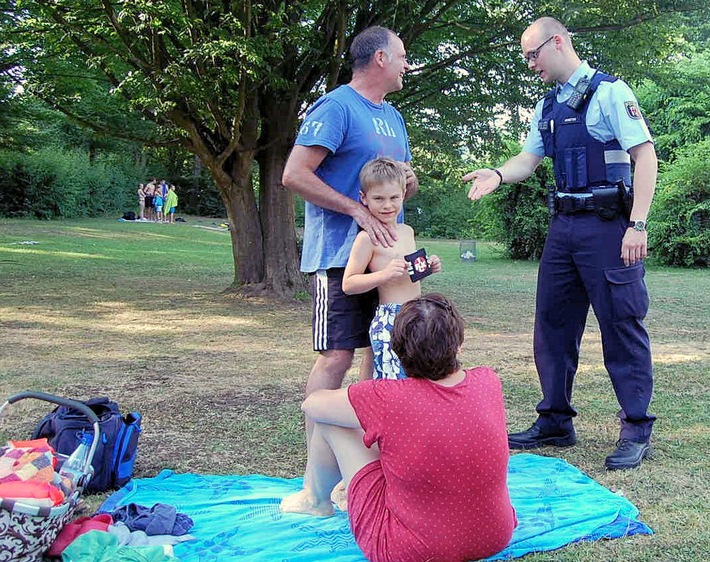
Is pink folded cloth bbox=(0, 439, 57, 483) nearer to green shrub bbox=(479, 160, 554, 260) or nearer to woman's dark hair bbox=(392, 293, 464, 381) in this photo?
woman's dark hair bbox=(392, 293, 464, 381)

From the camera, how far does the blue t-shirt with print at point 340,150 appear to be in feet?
10.8

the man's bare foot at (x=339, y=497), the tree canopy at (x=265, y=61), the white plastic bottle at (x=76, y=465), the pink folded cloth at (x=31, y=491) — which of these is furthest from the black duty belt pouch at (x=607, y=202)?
the tree canopy at (x=265, y=61)

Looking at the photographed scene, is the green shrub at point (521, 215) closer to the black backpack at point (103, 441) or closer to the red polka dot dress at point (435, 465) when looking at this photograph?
the black backpack at point (103, 441)

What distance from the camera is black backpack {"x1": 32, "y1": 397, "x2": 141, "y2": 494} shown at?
3391mm

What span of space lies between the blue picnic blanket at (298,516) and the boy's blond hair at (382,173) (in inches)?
56.3

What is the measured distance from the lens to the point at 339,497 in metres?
3.32

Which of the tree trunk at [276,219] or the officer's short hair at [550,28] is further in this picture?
the tree trunk at [276,219]

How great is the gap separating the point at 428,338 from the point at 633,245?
1.67m

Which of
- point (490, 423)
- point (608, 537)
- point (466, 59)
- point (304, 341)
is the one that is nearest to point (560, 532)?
point (608, 537)

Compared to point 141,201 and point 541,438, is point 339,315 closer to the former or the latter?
point 541,438

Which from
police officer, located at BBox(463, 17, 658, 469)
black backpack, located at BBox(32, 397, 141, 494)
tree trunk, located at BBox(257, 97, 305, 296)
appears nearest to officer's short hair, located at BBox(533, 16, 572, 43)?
police officer, located at BBox(463, 17, 658, 469)

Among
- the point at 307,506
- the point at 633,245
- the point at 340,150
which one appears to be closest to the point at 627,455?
the point at 633,245

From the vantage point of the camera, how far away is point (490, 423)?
2537 mm

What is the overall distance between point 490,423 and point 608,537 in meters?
0.87
